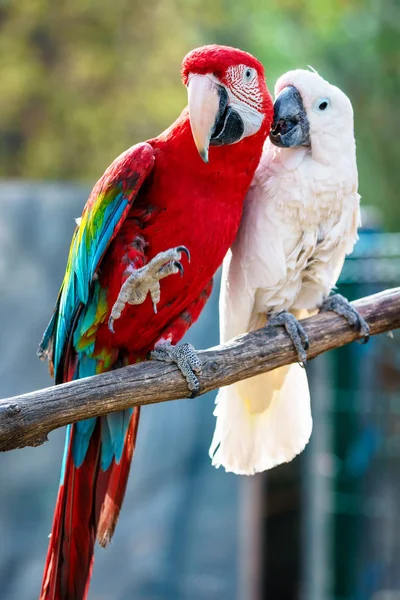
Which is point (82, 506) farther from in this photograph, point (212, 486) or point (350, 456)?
point (350, 456)

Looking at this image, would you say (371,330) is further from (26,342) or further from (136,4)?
(136,4)

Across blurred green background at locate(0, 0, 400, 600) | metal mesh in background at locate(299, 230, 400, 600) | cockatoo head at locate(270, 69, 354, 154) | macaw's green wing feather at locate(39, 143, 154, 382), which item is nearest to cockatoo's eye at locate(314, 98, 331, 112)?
cockatoo head at locate(270, 69, 354, 154)

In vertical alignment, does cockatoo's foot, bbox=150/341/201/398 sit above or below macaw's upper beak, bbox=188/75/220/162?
below

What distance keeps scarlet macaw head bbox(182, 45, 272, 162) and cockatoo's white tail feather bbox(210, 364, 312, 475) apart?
2.04 ft

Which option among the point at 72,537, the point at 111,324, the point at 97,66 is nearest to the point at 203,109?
the point at 111,324

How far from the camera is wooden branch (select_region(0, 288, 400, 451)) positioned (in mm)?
1492

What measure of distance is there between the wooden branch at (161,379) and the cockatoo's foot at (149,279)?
0.41 ft

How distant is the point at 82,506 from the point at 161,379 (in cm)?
36

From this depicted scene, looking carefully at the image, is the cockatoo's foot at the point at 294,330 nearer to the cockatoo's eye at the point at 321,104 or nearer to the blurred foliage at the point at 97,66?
the cockatoo's eye at the point at 321,104

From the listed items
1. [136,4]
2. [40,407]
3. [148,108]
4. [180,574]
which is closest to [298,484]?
[180,574]

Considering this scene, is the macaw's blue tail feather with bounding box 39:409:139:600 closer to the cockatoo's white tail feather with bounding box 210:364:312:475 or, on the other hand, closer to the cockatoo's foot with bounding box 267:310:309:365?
the cockatoo's white tail feather with bounding box 210:364:312:475

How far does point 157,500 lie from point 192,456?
185mm

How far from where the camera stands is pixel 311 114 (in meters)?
1.81

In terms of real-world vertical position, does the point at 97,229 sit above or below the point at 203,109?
below
